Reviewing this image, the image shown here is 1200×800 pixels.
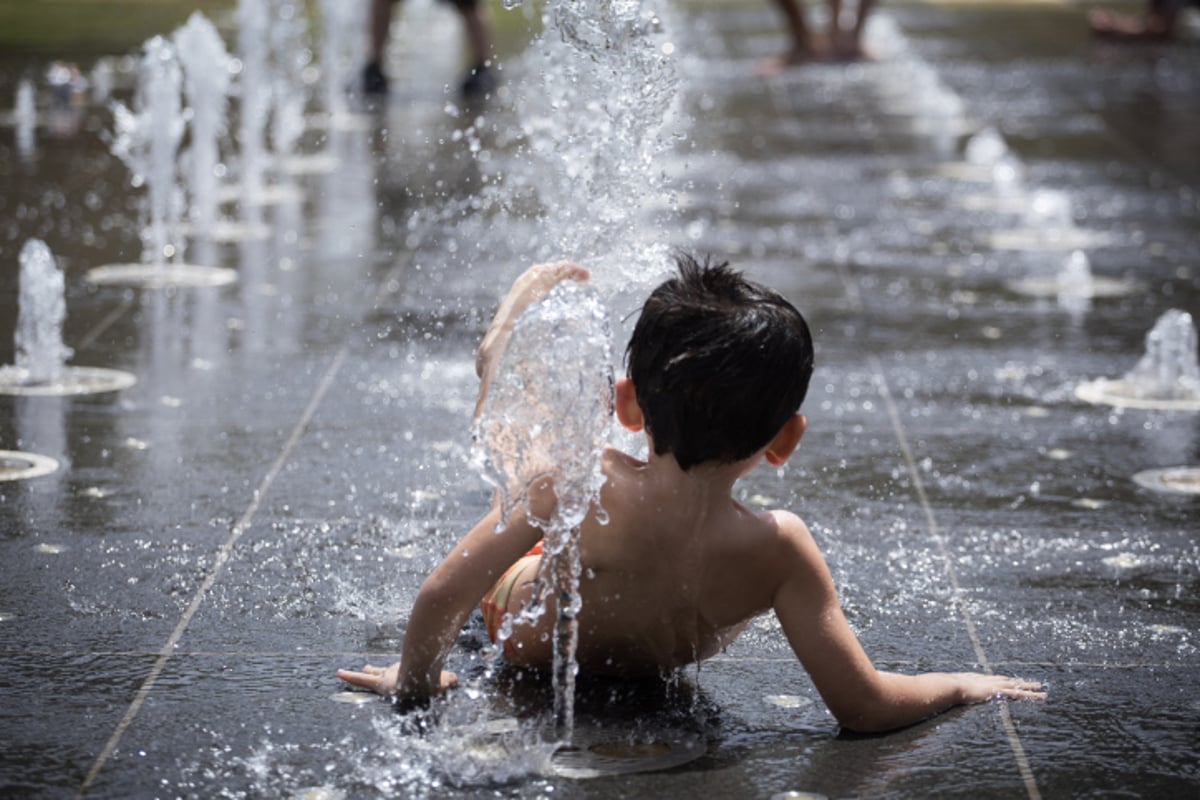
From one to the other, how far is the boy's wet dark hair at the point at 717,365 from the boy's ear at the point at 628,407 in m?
0.02

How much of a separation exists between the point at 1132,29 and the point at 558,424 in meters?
17.8

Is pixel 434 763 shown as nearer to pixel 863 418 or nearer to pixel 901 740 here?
pixel 901 740

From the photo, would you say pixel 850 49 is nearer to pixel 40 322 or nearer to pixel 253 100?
pixel 253 100

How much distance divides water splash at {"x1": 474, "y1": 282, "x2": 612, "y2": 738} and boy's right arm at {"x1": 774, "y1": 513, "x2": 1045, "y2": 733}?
0.34 meters

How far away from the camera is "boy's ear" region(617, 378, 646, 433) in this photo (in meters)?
3.34

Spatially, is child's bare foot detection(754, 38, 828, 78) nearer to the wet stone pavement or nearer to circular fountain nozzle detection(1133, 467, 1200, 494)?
the wet stone pavement

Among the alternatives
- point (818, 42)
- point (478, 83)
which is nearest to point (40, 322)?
point (478, 83)

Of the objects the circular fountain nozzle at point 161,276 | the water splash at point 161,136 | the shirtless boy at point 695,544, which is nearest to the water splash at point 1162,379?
the shirtless boy at point 695,544

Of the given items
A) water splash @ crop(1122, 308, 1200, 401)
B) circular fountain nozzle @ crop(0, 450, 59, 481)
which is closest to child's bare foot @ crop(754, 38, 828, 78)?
water splash @ crop(1122, 308, 1200, 401)

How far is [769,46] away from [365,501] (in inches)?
604

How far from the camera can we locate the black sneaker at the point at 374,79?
1480 cm

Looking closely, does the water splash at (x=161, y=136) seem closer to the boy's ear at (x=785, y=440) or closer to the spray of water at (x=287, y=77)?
the spray of water at (x=287, y=77)

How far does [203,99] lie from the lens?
1039cm

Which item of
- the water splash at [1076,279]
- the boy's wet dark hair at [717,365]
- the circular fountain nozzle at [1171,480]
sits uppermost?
the boy's wet dark hair at [717,365]
